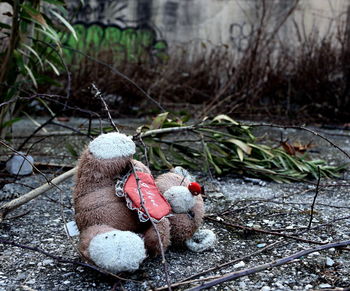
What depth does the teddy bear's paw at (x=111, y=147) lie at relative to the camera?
58.5 inches

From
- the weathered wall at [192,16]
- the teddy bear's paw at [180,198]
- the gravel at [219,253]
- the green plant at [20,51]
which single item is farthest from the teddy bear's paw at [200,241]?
the weathered wall at [192,16]

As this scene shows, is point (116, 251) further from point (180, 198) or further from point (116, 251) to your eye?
point (180, 198)

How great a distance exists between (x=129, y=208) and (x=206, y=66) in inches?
225

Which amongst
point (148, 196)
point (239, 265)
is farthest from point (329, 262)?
point (148, 196)

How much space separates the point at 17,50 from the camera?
8.38ft

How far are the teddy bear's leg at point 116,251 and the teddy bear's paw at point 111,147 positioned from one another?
26cm

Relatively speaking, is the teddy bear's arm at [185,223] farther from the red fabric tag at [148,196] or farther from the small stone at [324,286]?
the small stone at [324,286]

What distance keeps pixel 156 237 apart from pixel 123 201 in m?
0.15

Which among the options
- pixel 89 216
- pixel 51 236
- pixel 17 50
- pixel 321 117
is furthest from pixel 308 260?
pixel 321 117

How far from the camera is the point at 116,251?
50.9 inches

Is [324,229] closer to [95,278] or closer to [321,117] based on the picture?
[95,278]

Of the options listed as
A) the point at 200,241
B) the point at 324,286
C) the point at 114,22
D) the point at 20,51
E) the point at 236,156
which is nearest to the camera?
the point at 324,286

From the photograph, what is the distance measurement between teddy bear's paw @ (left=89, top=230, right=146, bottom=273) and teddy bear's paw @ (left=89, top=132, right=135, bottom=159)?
271 mm

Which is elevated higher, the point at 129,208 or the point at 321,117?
the point at 129,208
